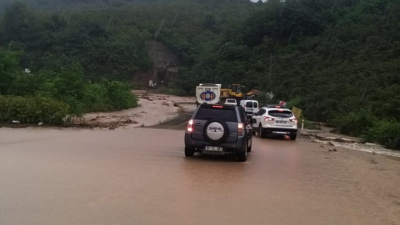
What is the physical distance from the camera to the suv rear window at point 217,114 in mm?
14250

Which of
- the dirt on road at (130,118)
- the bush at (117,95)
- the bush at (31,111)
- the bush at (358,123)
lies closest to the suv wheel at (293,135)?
the bush at (358,123)

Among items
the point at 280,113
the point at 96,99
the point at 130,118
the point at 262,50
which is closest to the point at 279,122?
the point at 280,113

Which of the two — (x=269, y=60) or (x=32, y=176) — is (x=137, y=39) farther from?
(x=32, y=176)

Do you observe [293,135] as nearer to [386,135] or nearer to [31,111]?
[386,135]

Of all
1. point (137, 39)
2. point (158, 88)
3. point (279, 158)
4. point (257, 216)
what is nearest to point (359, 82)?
point (279, 158)

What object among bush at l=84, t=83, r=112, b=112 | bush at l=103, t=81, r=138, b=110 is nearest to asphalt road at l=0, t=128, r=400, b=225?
bush at l=84, t=83, r=112, b=112

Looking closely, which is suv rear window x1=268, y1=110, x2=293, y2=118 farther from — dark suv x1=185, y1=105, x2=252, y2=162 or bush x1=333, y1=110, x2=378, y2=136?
dark suv x1=185, y1=105, x2=252, y2=162

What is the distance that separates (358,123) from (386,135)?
5304 mm

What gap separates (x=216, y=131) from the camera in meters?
13.7

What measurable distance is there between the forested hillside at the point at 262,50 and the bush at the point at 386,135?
58mm

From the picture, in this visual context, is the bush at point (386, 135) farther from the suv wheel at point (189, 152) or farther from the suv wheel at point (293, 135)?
the suv wheel at point (189, 152)

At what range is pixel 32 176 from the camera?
34.7 ft

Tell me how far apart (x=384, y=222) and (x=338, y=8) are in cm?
7669

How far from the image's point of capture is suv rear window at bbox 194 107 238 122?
46.8ft
